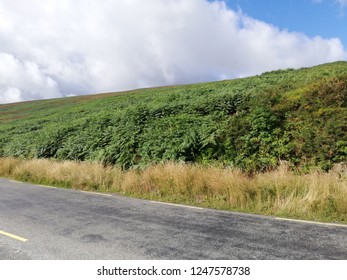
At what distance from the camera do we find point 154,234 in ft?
19.6

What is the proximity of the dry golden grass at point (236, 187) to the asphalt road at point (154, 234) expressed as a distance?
2.39ft

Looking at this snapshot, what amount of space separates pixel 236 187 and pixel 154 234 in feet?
10.5

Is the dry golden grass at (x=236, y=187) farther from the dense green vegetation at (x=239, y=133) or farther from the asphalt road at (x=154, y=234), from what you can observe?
the dense green vegetation at (x=239, y=133)

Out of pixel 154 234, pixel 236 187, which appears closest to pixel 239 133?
pixel 236 187

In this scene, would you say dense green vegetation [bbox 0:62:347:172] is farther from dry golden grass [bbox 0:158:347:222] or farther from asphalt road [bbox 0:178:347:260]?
asphalt road [bbox 0:178:347:260]

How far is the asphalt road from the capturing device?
495 cm

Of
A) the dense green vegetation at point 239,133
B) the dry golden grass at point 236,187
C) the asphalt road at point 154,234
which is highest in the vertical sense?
the dense green vegetation at point 239,133

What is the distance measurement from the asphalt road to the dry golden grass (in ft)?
2.39

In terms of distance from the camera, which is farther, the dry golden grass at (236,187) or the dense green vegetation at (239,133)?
the dense green vegetation at (239,133)

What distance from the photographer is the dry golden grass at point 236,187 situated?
7.04 m

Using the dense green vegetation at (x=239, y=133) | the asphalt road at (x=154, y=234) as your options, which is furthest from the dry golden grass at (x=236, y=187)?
the dense green vegetation at (x=239, y=133)

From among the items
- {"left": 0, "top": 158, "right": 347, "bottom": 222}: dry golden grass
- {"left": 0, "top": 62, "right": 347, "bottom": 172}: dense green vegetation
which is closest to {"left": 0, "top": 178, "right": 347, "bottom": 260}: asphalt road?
{"left": 0, "top": 158, "right": 347, "bottom": 222}: dry golden grass

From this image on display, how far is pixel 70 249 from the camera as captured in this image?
5.28 meters
